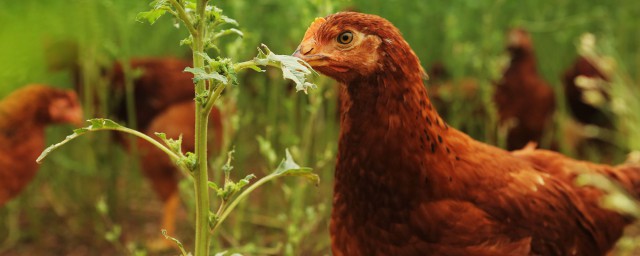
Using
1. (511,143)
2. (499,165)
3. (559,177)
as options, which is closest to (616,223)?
(559,177)

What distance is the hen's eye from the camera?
1.72m

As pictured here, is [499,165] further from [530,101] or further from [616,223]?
→ [530,101]

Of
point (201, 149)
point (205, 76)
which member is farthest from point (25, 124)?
point (205, 76)

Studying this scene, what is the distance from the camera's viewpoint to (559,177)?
2254 millimetres

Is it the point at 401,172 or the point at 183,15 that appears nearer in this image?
the point at 183,15

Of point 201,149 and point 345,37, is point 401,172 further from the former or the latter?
point 201,149

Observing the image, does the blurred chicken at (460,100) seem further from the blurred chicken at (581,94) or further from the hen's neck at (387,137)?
the hen's neck at (387,137)

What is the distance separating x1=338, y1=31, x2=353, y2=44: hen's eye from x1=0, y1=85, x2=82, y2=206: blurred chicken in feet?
6.81

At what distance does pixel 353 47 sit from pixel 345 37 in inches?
1.3

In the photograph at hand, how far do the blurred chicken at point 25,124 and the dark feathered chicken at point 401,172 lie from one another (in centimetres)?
188

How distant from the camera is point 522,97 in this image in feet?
15.4

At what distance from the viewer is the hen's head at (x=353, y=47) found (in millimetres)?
1703

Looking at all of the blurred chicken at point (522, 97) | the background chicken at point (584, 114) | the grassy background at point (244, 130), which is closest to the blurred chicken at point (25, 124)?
the grassy background at point (244, 130)

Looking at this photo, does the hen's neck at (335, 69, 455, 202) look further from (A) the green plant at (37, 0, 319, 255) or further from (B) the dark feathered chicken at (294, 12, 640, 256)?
(A) the green plant at (37, 0, 319, 255)
